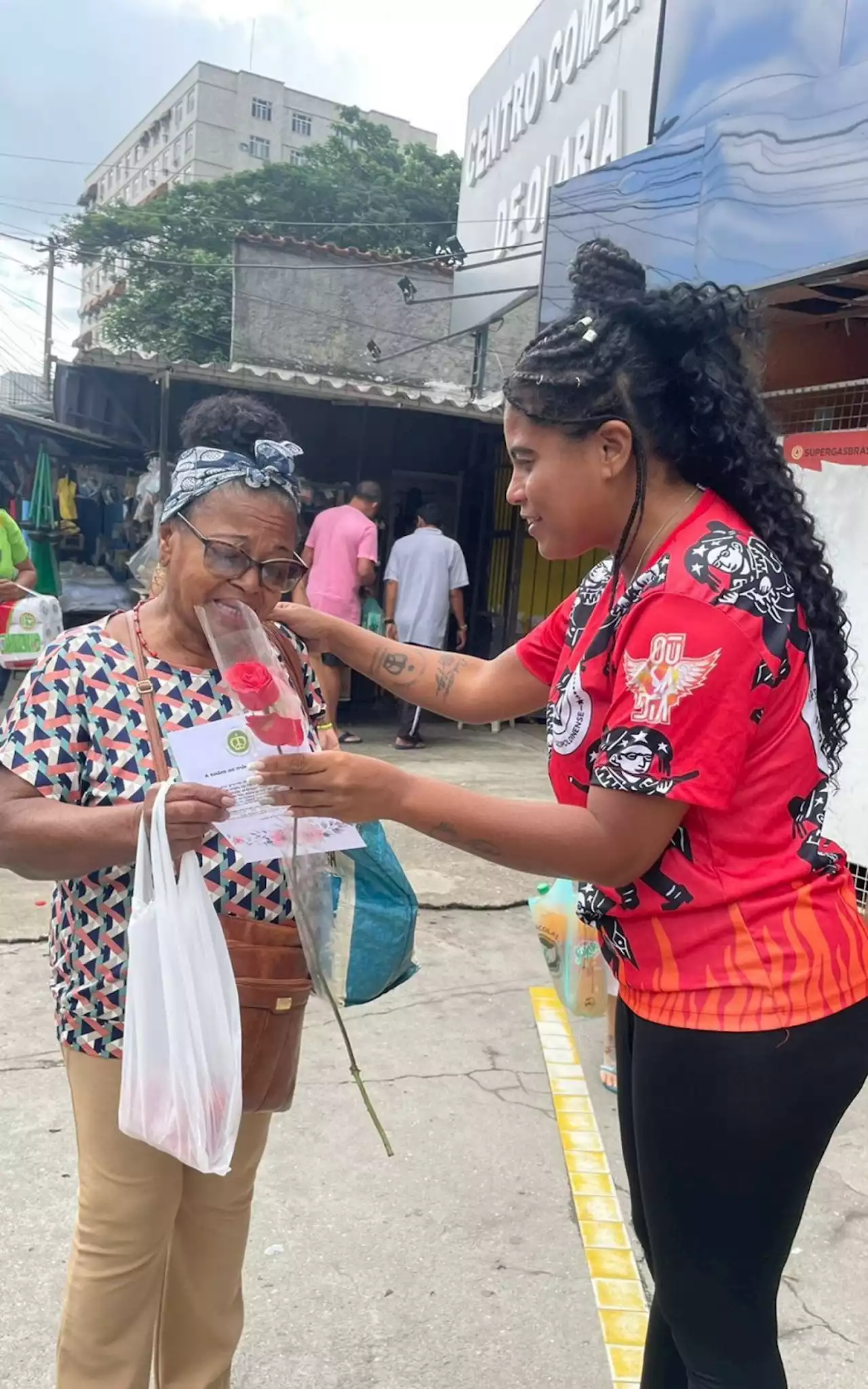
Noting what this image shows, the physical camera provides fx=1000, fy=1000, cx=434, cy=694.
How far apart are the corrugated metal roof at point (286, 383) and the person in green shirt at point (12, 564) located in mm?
1673

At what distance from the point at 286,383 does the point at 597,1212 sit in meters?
6.62

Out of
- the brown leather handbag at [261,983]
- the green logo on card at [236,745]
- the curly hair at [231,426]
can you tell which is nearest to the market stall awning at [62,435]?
the curly hair at [231,426]

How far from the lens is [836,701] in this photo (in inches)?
58.1

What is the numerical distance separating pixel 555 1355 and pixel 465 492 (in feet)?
29.1

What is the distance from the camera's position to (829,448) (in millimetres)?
4426

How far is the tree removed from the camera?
29.9 meters

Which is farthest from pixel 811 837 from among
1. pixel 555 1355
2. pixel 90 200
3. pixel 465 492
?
pixel 90 200

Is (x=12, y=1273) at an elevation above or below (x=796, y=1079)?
below

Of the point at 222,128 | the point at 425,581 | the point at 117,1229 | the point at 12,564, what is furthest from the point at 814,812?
the point at 222,128

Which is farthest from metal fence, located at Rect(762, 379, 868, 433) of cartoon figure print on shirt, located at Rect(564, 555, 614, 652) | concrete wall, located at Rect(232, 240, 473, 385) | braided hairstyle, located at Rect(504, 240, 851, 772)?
concrete wall, located at Rect(232, 240, 473, 385)

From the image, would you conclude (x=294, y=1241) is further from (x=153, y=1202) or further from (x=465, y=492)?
(x=465, y=492)

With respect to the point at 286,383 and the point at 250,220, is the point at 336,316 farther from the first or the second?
the point at 250,220

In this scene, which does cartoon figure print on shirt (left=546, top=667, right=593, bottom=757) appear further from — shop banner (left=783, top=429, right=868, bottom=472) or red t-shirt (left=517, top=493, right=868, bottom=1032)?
shop banner (left=783, top=429, right=868, bottom=472)

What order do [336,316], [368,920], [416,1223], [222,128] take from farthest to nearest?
[222,128] → [336,316] → [416,1223] → [368,920]
